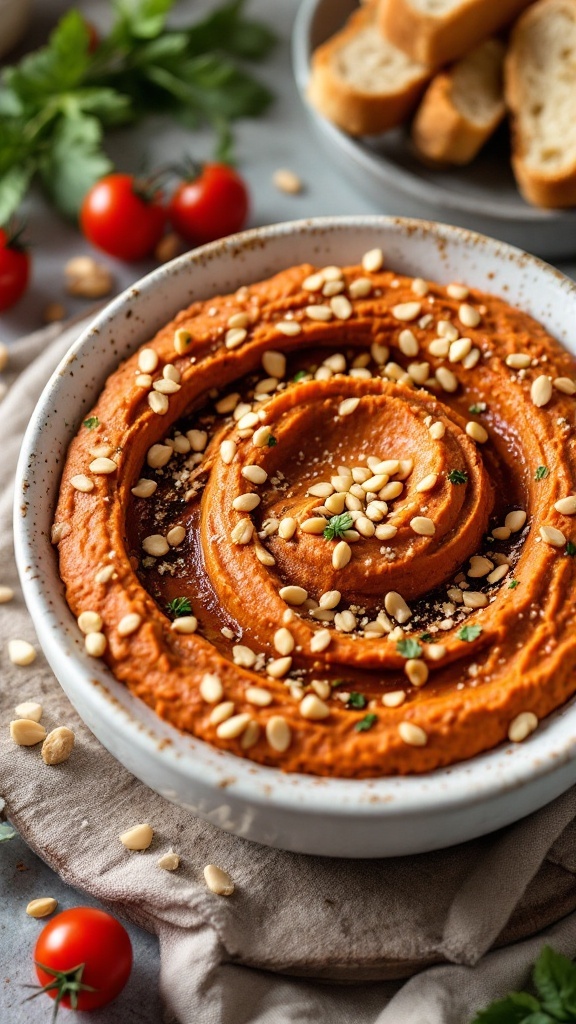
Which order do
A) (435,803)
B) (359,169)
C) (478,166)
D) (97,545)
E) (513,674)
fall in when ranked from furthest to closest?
1. (478,166)
2. (359,169)
3. (97,545)
4. (513,674)
5. (435,803)

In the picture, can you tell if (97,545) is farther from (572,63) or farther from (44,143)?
(572,63)

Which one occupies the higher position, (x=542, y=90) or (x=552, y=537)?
(x=542, y=90)

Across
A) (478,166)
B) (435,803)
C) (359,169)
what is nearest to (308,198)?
(359,169)

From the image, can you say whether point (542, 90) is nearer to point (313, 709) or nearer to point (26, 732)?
point (313, 709)

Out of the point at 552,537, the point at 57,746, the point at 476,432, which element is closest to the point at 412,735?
the point at 552,537

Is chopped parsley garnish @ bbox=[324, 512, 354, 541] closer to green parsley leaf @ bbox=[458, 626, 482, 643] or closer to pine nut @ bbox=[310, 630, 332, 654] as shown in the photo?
pine nut @ bbox=[310, 630, 332, 654]
